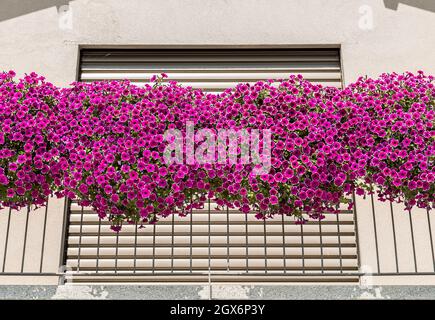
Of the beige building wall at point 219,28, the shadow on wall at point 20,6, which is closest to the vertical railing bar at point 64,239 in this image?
the beige building wall at point 219,28

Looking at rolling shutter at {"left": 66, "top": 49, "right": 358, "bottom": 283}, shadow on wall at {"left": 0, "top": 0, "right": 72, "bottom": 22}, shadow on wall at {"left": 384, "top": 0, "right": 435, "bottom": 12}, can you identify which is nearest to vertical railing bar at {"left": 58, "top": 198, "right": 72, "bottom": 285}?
rolling shutter at {"left": 66, "top": 49, "right": 358, "bottom": 283}

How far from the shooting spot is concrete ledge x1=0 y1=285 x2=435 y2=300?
573cm

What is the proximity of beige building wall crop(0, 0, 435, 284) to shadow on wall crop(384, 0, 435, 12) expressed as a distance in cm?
2

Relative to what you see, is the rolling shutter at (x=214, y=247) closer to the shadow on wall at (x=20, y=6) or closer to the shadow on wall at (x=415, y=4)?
the shadow on wall at (x=415, y=4)

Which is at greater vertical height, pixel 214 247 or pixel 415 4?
pixel 415 4

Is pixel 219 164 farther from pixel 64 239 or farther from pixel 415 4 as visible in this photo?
pixel 415 4

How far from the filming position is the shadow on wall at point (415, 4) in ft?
29.7

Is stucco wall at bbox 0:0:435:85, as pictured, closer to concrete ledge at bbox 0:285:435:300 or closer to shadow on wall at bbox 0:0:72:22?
shadow on wall at bbox 0:0:72:22

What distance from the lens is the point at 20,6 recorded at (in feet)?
30.1

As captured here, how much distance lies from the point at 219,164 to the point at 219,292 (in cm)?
144

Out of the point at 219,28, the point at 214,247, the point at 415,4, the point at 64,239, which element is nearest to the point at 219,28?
the point at 219,28

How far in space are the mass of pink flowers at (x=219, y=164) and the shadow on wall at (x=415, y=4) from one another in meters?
3.09
